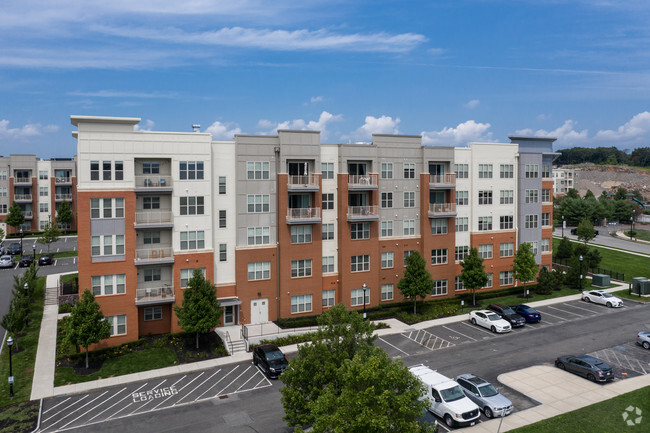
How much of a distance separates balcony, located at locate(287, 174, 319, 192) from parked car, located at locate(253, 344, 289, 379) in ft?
45.4

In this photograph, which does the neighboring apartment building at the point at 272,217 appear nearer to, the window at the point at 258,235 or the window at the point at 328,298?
the window at the point at 258,235

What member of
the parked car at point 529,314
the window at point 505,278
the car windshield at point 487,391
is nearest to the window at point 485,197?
the window at point 505,278

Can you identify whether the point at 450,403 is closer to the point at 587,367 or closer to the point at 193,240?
the point at 587,367

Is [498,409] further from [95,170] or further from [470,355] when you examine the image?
[95,170]

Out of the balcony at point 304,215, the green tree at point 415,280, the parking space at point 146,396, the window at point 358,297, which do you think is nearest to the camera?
the parking space at point 146,396

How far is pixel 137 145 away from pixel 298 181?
1341 centimetres

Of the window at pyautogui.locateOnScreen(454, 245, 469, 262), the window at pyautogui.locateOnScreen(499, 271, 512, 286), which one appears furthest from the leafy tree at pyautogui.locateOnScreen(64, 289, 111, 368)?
the window at pyautogui.locateOnScreen(499, 271, 512, 286)

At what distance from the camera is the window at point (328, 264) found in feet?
141

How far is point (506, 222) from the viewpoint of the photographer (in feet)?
168

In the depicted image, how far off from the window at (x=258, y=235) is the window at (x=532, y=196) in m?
30.4

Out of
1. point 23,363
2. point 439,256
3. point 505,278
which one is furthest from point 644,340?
point 23,363

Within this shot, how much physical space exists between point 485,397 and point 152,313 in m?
26.0

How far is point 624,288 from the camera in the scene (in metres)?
53.2

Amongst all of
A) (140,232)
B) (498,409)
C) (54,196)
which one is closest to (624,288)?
(498,409)
